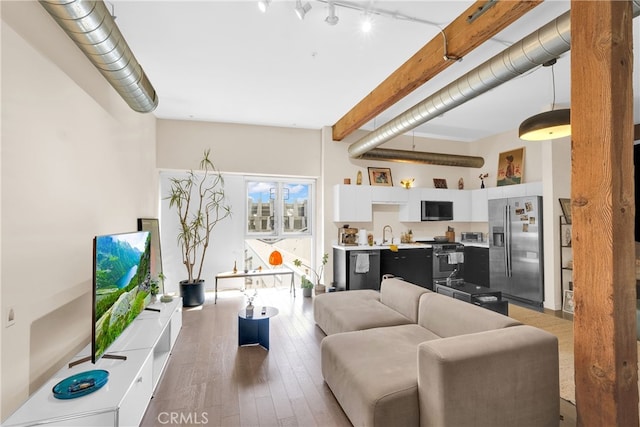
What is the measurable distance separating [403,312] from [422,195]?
3.63 metres

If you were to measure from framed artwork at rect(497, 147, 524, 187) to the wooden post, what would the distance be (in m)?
4.87

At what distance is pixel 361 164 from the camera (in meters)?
6.20

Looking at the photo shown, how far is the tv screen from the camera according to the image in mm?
2055

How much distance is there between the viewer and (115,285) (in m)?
2.35

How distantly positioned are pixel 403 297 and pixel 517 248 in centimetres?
296

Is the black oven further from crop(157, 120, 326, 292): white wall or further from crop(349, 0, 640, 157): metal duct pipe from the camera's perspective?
crop(349, 0, 640, 157): metal duct pipe

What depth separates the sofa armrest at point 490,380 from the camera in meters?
1.69

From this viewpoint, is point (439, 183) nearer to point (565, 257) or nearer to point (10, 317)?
point (565, 257)

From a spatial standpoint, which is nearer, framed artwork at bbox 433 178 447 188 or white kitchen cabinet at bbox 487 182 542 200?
white kitchen cabinet at bbox 487 182 542 200

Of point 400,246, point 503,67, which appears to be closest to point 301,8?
point 503,67

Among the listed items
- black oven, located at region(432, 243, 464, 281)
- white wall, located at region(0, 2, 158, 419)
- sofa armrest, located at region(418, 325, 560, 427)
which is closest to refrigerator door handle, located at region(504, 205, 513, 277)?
black oven, located at region(432, 243, 464, 281)

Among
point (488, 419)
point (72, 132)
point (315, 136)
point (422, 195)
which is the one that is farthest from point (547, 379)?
point (315, 136)

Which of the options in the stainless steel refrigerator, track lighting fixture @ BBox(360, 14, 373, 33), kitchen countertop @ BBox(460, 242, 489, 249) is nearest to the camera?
track lighting fixture @ BBox(360, 14, 373, 33)

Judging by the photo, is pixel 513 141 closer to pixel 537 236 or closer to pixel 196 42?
pixel 537 236
